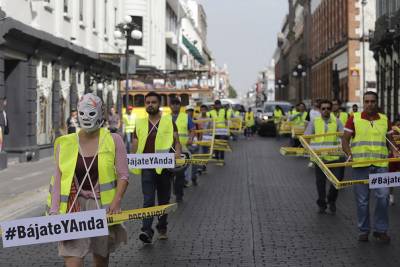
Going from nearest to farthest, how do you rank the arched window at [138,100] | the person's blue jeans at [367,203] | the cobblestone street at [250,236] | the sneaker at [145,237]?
the cobblestone street at [250,236]
the sneaker at [145,237]
the person's blue jeans at [367,203]
the arched window at [138,100]

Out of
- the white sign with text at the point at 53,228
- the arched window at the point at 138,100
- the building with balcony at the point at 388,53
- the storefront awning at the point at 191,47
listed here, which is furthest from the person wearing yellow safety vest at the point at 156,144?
the storefront awning at the point at 191,47

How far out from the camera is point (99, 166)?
210 inches

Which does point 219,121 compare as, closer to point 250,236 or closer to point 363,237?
point 250,236

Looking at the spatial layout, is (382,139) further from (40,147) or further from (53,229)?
(40,147)

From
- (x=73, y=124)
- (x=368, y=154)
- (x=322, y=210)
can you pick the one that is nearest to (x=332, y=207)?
(x=322, y=210)

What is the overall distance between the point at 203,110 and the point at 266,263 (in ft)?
42.7

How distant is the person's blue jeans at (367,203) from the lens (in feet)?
28.0

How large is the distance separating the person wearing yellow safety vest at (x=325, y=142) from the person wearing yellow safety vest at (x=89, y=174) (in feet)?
20.4

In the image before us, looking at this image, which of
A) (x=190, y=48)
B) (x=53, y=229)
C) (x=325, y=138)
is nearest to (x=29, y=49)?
(x=325, y=138)

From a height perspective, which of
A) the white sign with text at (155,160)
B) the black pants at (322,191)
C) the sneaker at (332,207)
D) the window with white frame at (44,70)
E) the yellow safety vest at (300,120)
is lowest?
the sneaker at (332,207)

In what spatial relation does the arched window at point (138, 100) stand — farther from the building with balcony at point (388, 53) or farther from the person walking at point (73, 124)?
the person walking at point (73, 124)

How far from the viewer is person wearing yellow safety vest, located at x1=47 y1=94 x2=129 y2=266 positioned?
5.30m

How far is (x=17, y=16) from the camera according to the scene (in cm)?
2106

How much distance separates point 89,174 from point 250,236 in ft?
13.3
